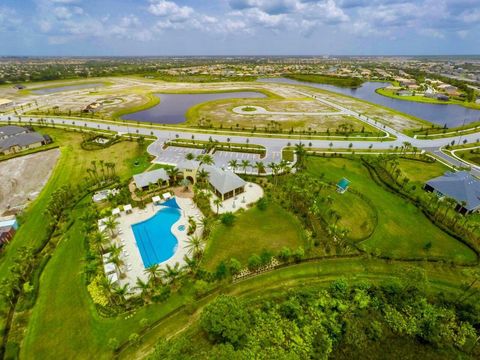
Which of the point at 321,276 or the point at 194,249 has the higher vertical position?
the point at 194,249

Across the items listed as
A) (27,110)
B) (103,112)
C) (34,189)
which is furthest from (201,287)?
(27,110)

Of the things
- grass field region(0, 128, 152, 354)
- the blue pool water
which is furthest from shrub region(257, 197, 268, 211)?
grass field region(0, 128, 152, 354)

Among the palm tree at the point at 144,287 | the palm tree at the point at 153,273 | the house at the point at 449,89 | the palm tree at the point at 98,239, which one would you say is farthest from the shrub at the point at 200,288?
the house at the point at 449,89

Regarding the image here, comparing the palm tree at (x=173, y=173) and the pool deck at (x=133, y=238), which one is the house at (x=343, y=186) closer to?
the pool deck at (x=133, y=238)

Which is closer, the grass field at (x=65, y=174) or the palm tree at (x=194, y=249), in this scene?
the palm tree at (x=194, y=249)

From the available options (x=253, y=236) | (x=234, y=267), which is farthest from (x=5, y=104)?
(x=234, y=267)

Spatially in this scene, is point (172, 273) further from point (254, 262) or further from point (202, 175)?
point (202, 175)

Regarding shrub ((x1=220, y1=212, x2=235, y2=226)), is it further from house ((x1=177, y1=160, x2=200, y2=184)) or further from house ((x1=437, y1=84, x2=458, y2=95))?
house ((x1=437, y1=84, x2=458, y2=95))

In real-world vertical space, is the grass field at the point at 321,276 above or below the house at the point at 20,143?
below
